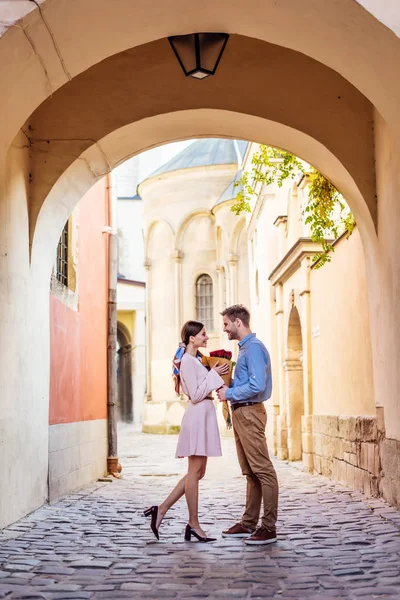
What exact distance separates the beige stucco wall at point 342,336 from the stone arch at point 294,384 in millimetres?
2358

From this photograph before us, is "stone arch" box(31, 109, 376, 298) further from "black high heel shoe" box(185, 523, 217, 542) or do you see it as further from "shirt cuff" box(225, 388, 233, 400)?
"black high heel shoe" box(185, 523, 217, 542)

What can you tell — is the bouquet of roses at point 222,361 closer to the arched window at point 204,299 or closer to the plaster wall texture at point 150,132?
the plaster wall texture at point 150,132

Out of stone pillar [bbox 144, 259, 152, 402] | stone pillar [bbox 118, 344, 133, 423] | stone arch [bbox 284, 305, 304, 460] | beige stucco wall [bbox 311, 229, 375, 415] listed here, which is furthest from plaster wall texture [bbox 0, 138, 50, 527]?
stone pillar [bbox 118, 344, 133, 423]

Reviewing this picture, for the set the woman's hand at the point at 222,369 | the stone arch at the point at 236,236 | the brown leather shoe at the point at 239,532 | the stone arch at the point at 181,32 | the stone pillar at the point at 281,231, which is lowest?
the brown leather shoe at the point at 239,532

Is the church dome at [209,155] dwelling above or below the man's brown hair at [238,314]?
above

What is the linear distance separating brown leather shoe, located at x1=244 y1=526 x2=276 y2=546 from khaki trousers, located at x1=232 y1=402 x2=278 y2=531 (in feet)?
0.12

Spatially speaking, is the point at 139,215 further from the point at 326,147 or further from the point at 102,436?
the point at 326,147

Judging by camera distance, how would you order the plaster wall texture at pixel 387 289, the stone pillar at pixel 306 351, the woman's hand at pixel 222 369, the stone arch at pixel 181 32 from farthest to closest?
the stone pillar at pixel 306 351
the plaster wall texture at pixel 387 289
the woman's hand at pixel 222 369
the stone arch at pixel 181 32

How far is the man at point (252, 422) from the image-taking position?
6.45m

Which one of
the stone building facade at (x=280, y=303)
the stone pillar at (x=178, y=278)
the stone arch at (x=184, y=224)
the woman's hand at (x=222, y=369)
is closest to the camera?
the woman's hand at (x=222, y=369)

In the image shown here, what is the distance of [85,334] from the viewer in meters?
12.1

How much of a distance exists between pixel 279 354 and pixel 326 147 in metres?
10.4

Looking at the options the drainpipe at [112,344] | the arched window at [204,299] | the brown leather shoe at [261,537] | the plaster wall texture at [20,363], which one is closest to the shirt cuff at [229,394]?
the brown leather shoe at [261,537]

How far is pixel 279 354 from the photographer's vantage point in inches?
736
